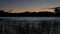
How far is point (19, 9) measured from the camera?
116 metres

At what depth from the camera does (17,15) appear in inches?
4555

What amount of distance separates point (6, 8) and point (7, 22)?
0.65 ft

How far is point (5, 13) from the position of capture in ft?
380

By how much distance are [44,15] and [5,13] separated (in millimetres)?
522

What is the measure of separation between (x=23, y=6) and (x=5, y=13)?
265 millimetres

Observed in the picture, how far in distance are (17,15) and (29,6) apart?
0.69ft

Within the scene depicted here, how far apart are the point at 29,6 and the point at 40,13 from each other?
0.19m

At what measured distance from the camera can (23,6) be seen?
11575cm

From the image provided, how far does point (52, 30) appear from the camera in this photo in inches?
4555

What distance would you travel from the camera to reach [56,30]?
115688 millimetres

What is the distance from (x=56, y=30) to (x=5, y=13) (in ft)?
2.36

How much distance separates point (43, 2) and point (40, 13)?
16 cm

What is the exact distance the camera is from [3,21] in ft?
380

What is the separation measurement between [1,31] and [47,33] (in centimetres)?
62
